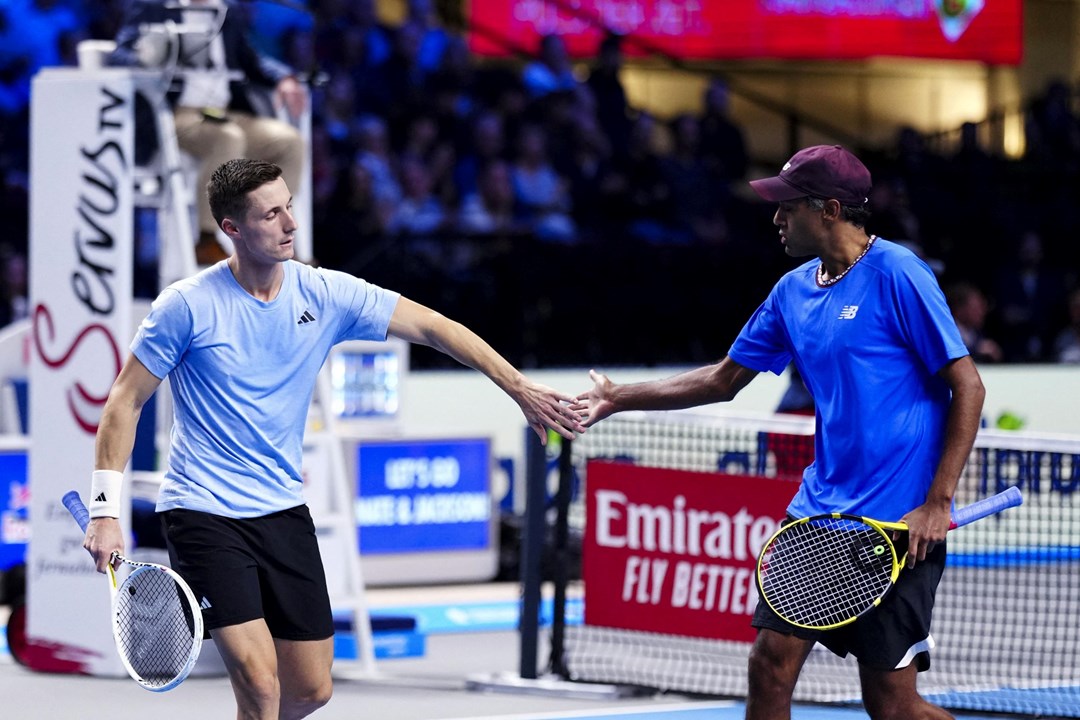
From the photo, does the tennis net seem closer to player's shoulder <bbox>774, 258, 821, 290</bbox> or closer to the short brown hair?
player's shoulder <bbox>774, 258, 821, 290</bbox>

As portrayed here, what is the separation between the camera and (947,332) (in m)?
5.02

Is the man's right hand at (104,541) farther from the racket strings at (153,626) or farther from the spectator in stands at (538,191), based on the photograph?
the spectator in stands at (538,191)

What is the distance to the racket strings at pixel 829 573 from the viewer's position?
201 inches

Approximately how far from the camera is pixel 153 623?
16.8 feet

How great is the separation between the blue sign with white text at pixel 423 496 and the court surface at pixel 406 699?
2.23 m

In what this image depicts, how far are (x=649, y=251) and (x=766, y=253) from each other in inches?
40.8

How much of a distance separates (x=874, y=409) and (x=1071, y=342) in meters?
11.4

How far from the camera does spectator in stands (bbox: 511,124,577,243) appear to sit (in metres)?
15.3

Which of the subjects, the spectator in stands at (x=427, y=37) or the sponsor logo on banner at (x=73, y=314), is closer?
the sponsor logo on banner at (x=73, y=314)

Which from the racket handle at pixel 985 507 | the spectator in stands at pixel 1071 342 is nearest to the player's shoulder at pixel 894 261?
the racket handle at pixel 985 507

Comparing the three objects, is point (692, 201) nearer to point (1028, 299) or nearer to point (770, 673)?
point (1028, 299)

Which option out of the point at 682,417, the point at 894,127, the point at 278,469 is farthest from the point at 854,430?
the point at 894,127

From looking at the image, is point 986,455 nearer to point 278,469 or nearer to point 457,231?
point 278,469

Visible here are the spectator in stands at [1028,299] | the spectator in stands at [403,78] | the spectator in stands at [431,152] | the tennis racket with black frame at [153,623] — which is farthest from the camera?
the spectator in stands at [1028,299]
